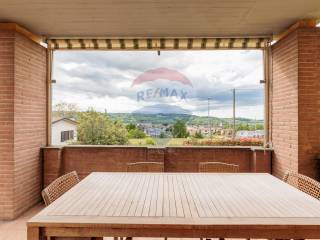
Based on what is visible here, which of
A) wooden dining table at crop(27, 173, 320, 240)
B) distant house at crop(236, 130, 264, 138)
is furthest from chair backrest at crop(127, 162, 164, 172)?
distant house at crop(236, 130, 264, 138)

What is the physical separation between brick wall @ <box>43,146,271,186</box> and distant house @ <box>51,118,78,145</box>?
11.8 inches

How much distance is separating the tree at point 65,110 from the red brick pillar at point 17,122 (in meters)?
0.56

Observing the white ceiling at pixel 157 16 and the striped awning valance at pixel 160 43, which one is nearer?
the white ceiling at pixel 157 16

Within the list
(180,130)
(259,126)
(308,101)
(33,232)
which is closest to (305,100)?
(308,101)

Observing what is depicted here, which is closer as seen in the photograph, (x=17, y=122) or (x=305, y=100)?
(x=305, y=100)

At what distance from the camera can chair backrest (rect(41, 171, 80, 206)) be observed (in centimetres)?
246

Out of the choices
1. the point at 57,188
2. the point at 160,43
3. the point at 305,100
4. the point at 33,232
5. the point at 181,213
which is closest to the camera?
the point at 33,232

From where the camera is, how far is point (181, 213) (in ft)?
6.88

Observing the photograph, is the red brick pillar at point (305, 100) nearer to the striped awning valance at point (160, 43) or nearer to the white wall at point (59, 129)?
the striped awning valance at point (160, 43)

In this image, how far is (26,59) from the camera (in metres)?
5.14

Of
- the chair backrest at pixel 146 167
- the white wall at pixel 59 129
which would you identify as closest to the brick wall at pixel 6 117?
the white wall at pixel 59 129

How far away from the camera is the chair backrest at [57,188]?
2.46 metres

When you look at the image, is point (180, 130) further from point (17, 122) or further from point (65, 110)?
point (17, 122)

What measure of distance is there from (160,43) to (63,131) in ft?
8.38
